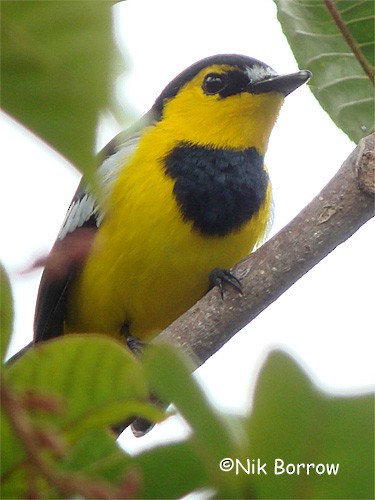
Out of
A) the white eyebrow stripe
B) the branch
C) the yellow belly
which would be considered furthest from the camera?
the white eyebrow stripe

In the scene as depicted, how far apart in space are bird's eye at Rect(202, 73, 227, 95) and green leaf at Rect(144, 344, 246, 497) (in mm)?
3120

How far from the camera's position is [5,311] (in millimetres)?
1044

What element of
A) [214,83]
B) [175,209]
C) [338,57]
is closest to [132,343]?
[175,209]

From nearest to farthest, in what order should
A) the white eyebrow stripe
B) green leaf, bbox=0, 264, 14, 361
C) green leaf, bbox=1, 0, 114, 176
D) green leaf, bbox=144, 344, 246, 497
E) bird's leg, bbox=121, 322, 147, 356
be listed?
1. green leaf, bbox=1, 0, 114, 176
2. green leaf, bbox=144, 344, 246, 497
3. green leaf, bbox=0, 264, 14, 361
4. bird's leg, bbox=121, 322, 147, 356
5. the white eyebrow stripe

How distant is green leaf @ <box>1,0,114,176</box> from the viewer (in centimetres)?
75

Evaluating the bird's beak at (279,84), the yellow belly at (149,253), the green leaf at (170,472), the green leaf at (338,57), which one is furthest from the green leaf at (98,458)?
the bird's beak at (279,84)

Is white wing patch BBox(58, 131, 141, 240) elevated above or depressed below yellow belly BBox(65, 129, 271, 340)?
above

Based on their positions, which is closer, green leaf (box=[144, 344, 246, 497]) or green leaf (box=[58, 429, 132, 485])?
green leaf (box=[144, 344, 246, 497])

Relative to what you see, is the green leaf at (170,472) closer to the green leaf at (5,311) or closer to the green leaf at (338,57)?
the green leaf at (5,311)

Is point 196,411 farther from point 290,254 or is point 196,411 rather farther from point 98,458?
point 290,254

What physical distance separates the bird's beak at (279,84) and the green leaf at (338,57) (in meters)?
0.91

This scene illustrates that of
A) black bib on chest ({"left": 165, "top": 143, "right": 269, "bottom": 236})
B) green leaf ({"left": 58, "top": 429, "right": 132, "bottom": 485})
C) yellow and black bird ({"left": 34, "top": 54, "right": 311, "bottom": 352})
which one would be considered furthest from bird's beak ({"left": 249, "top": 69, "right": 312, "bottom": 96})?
green leaf ({"left": 58, "top": 429, "right": 132, "bottom": 485})

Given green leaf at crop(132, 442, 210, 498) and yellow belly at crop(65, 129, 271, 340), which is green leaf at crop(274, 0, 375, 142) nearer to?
yellow belly at crop(65, 129, 271, 340)

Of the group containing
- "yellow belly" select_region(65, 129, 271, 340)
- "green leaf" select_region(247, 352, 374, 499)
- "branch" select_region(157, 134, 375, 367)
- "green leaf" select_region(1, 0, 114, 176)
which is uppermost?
"yellow belly" select_region(65, 129, 271, 340)
